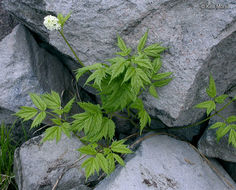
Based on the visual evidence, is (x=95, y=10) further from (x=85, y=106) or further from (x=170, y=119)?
(x=170, y=119)

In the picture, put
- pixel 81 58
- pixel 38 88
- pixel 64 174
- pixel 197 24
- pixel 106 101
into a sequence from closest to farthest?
pixel 106 101, pixel 197 24, pixel 64 174, pixel 81 58, pixel 38 88

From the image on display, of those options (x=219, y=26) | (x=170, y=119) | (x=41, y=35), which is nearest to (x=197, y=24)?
(x=219, y=26)

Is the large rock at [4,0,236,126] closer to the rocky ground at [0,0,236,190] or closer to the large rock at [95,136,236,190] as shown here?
the rocky ground at [0,0,236,190]

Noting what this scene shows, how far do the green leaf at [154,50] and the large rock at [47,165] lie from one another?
1.29m

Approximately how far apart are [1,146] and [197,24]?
2.62m

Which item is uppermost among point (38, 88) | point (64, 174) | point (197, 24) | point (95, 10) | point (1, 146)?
point (197, 24)

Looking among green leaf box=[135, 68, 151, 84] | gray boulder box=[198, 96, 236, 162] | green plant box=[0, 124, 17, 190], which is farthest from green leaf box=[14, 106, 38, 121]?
gray boulder box=[198, 96, 236, 162]

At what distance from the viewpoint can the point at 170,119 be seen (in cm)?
275

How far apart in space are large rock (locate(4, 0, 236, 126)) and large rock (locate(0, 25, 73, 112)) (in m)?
0.69

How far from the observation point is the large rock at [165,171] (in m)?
2.37

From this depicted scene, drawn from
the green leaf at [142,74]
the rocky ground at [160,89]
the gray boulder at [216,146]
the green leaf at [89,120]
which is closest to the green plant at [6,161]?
the rocky ground at [160,89]

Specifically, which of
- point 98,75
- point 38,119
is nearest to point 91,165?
point 38,119

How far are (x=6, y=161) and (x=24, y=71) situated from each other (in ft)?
3.65

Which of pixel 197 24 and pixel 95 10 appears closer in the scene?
pixel 197 24
